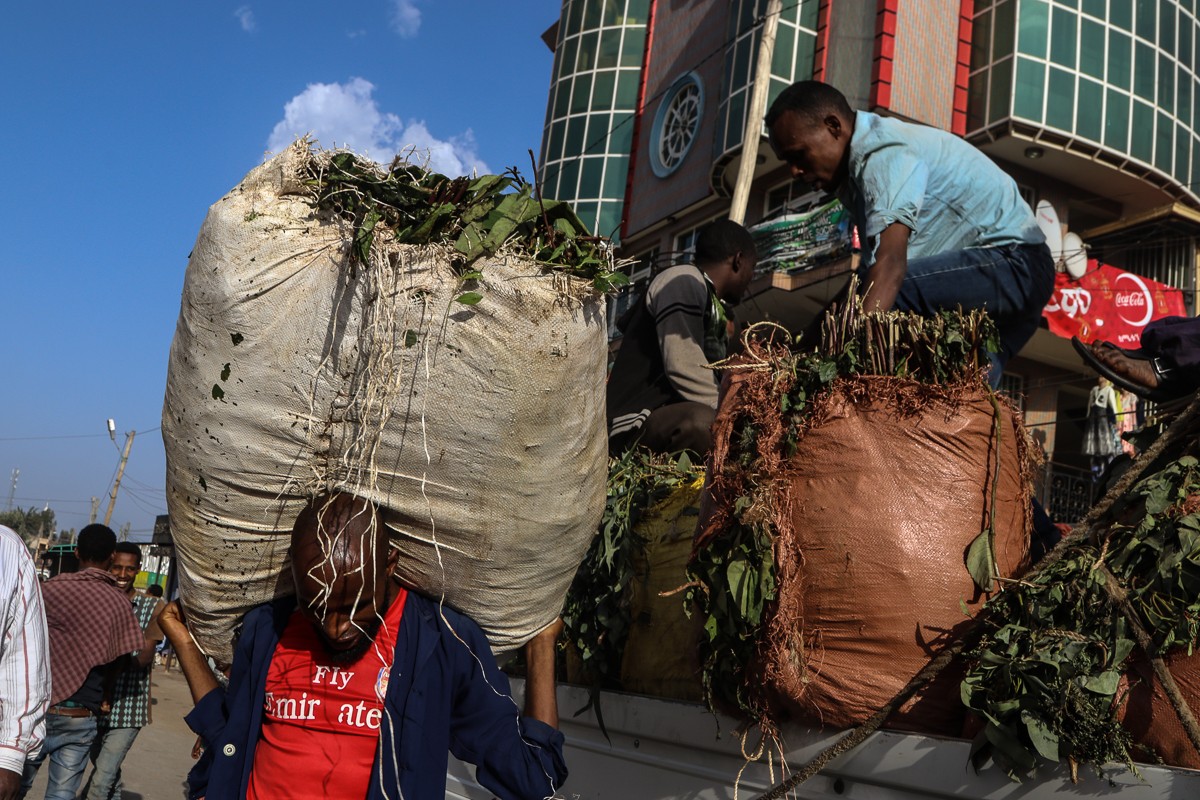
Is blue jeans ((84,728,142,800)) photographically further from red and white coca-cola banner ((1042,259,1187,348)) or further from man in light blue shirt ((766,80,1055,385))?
red and white coca-cola banner ((1042,259,1187,348))

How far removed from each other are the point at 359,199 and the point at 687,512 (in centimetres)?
142

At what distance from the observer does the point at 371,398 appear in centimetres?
209

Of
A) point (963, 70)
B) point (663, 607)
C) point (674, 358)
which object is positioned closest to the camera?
point (663, 607)

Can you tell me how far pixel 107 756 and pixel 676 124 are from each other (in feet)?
59.4

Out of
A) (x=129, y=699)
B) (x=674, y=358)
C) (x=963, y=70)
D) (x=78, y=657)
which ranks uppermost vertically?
(x=963, y=70)

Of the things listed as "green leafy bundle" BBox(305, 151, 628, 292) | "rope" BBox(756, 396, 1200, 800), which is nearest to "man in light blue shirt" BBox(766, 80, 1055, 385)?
"rope" BBox(756, 396, 1200, 800)

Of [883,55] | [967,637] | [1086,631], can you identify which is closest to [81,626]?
[967,637]

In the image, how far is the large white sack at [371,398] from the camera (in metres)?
2.07

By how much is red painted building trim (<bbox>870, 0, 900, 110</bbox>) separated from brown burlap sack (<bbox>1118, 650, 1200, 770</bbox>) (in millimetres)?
16687

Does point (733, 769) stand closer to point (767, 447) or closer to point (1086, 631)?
point (767, 447)

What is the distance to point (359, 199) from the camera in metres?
2.06

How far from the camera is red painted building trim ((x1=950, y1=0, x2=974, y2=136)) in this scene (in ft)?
58.6

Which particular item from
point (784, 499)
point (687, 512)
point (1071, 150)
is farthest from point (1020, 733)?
point (1071, 150)

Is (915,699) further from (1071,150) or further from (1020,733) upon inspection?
(1071,150)
